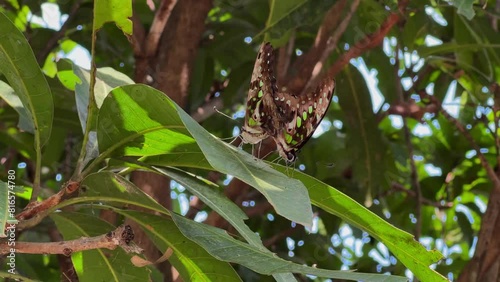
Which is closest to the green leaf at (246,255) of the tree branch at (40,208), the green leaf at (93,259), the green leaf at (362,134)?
the tree branch at (40,208)

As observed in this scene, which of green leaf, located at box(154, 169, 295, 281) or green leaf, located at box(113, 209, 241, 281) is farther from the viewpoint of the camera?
green leaf, located at box(113, 209, 241, 281)

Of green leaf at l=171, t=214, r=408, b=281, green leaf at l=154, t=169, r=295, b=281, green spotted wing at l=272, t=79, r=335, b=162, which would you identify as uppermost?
green spotted wing at l=272, t=79, r=335, b=162

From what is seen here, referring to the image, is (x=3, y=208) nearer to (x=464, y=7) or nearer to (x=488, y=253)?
(x=464, y=7)

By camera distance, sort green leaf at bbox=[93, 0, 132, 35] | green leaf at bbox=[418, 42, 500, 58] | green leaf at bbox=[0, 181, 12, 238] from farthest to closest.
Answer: green leaf at bbox=[418, 42, 500, 58]
green leaf at bbox=[93, 0, 132, 35]
green leaf at bbox=[0, 181, 12, 238]

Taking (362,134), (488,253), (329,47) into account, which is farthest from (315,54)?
(488,253)

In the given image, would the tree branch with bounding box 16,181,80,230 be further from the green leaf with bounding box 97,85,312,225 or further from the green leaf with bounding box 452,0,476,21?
the green leaf with bounding box 452,0,476,21

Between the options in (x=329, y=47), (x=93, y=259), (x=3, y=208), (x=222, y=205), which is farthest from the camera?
(x=329, y=47)

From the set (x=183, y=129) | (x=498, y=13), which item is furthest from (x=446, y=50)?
(x=183, y=129)

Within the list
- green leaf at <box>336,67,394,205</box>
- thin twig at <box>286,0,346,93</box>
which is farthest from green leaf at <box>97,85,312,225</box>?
green leaf at <box>336,67,394,205</box>
